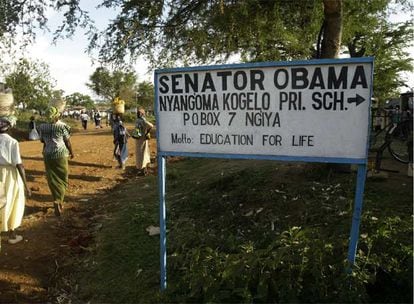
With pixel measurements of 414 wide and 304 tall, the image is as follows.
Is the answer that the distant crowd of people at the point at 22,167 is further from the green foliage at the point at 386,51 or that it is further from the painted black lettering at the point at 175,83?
the green foliage at the point at 386,51

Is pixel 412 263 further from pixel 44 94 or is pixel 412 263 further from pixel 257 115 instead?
pixel 44 94

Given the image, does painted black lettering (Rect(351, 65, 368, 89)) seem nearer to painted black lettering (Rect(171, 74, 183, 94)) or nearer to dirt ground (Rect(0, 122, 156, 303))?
painted black lettering (Rect(171, 74, 183, 94))

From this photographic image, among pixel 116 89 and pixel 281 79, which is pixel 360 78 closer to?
pixel 281 79

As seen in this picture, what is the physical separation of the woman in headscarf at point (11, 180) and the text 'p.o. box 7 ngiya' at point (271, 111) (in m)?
2.75

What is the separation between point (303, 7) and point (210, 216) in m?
4.24

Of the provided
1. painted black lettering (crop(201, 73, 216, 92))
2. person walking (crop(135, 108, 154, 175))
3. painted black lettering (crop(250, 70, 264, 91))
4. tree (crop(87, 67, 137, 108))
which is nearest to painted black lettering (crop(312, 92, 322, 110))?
painted black lettering (crop(250, 70, 264, 91))

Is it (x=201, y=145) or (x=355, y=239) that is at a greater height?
(x=201, y=145)

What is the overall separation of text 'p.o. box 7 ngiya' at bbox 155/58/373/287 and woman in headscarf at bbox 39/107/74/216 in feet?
12.5

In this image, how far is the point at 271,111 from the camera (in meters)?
3.23

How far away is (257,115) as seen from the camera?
3.27 meters

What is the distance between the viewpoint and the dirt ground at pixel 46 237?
4.35 metres

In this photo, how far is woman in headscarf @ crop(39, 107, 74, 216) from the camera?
6.83 m

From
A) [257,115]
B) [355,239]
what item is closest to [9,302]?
[257,115]

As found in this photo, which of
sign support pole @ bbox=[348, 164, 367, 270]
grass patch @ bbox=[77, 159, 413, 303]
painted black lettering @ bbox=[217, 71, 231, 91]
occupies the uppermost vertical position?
painted black lettering @ bbox=[217, 71, 231, 91]
